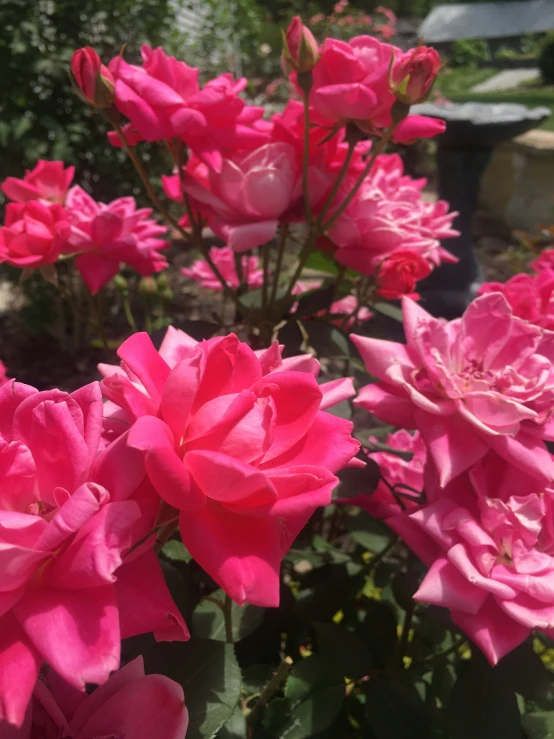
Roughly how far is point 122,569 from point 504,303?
0.38 meters

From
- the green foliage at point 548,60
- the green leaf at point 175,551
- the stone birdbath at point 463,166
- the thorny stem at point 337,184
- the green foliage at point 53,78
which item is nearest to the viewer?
the green leaf at point 175,551

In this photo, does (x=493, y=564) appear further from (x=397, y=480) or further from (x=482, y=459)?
(x=397, y=480)

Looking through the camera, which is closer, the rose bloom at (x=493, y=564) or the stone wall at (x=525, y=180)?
the rose bloom at (x=493, y=564)

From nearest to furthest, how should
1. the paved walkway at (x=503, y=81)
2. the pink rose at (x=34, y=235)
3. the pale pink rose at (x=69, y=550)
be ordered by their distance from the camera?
the pale pink rose at (x=69, y=550)
the pink rose at (x=34, y=235)
the paved walkway at (x=503, y=81)

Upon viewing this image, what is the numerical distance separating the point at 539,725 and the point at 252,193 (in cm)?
60

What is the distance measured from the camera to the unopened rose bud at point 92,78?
0.58 meters

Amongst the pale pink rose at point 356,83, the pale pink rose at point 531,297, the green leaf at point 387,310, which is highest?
the pale pink rose at point 356,83

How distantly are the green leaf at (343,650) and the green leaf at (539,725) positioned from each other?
16 cm

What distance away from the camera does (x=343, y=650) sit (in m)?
0.63

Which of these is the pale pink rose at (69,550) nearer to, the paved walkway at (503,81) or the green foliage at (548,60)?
the paved walkway at (503,81)

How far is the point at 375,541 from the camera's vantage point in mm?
794

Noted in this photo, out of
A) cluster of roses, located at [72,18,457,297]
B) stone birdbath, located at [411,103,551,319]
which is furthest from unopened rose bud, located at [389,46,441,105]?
stone birdbath, located at [411,103,551,319]

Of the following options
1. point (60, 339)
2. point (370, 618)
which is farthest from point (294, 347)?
point (60, 339)

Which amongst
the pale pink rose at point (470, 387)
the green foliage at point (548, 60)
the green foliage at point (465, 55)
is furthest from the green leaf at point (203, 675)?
the green foliage at point (465, 55)
